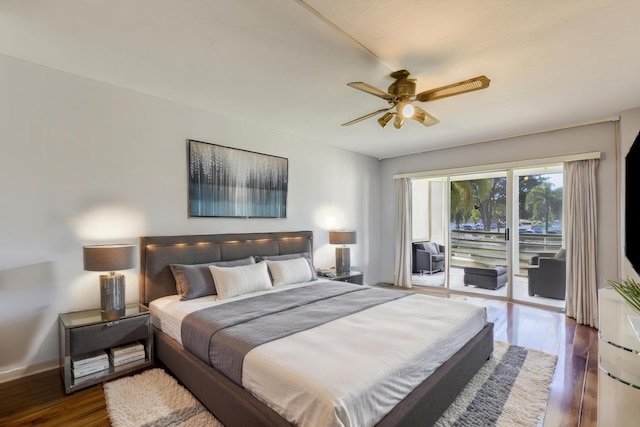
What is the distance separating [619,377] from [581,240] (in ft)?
11.4

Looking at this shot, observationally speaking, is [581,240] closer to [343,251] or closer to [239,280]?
[343,251]

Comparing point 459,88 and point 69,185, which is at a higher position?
point 459,88

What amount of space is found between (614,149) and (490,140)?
1.49m

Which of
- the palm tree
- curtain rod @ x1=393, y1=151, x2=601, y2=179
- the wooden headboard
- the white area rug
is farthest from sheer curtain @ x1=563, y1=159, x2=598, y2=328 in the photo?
the white area rug

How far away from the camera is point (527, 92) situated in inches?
121

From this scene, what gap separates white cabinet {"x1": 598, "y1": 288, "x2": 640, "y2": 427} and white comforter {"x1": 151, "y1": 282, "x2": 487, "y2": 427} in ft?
2.72

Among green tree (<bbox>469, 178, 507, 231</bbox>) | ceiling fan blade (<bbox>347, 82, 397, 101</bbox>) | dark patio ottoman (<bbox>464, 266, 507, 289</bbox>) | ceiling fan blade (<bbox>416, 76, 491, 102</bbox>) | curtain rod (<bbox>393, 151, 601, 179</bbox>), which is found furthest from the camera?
dark patio ottoman (<bbox>464, 266, 507, 289</bbox>)

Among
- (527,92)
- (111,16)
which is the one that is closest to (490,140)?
(527,92)

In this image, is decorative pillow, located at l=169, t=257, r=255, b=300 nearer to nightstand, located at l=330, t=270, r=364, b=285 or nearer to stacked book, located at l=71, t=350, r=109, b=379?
stacked book, located at l=71, t=350, r=109, b=379

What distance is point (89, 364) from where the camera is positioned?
8.16 ft

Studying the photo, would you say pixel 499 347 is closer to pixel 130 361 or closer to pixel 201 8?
pixel 130 361

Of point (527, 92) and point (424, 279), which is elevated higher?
point (527, 92)

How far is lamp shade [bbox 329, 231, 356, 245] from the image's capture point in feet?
16.0

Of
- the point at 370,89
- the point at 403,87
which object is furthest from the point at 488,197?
the point at 370,89
